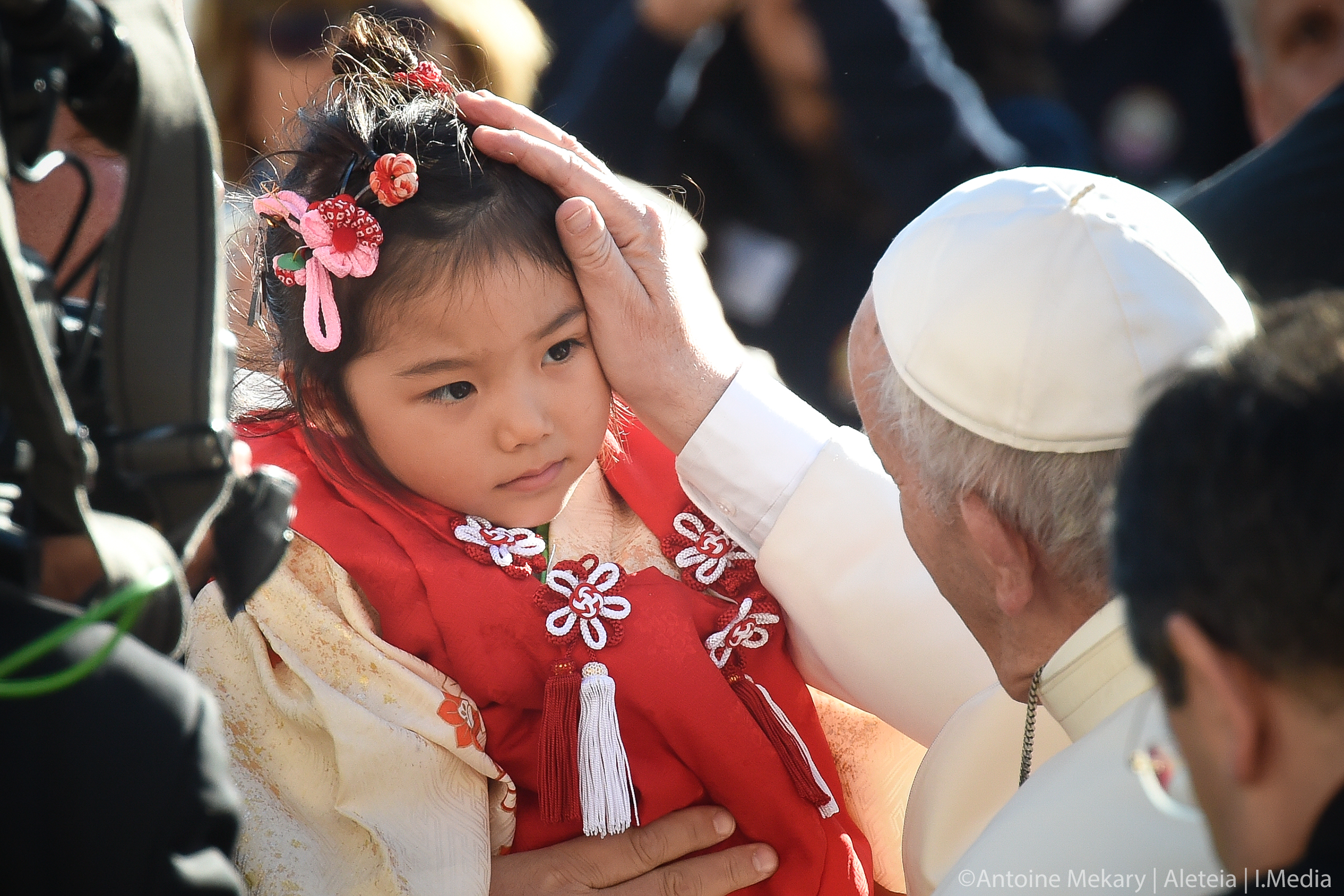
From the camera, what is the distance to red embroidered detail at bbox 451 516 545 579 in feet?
7.25

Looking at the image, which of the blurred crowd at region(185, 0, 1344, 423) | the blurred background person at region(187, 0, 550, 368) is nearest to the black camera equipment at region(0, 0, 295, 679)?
the blurred background person at region(187, 0, 550, 368)

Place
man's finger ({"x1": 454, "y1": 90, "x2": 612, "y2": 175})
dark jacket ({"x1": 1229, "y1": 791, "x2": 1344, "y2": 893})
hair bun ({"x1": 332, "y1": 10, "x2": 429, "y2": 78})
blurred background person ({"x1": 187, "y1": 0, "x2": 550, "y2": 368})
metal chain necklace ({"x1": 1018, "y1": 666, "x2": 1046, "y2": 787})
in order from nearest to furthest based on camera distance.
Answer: dark jacket ({"x1": 1229, "y1": 791, "x2": 1344, "y2": 893})
metal chain necklace ({"x1": 1018, "y1": 666, "x2": 1046, "y2": 787})
man's finger ({"x1": 454, "y1": 90, "x2": 612, "y2": 175})
hair bun ({"x1": 332, "y1": 10, "x2": 429, "y2": 78})
blurred background person ({"x1": 187, "y1": 0, "x2": 550, "y2": 368})

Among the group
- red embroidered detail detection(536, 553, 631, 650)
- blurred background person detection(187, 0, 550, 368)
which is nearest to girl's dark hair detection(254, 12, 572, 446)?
red embroidered detail detection(536, 553, 631, 650)

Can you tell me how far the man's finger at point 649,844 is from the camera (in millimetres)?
2094

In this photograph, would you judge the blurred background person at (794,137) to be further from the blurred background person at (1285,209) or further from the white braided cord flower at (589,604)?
the white braided cord flower at (589,604)

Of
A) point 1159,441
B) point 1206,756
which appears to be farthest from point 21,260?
point 1206,756

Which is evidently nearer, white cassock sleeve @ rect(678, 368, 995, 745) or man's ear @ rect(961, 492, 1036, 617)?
man's ear @ rect(961, 492, 1036, 617)

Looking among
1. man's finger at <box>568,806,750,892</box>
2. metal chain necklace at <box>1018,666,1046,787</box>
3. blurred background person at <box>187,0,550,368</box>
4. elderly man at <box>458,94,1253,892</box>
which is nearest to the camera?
elderly man at <box>458,94,1253,892</box>

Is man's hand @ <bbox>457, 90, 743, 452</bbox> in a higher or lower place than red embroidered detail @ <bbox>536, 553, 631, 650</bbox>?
higher

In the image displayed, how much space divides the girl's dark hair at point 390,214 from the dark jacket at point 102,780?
1140mm

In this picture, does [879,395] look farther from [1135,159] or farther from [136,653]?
[1135,159]

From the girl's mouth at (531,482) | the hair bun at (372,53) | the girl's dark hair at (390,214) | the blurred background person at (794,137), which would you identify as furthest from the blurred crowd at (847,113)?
the girl's mouth at (531,482)

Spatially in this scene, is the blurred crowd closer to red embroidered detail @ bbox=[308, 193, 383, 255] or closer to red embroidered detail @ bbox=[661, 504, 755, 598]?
red embroidered detail @ bbox=[661, 504, 755, 598]

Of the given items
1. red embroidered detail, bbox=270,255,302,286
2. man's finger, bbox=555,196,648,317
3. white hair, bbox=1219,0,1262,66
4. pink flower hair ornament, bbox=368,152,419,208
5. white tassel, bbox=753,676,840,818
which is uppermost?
white hair, bbox=1219,0,1262,66
